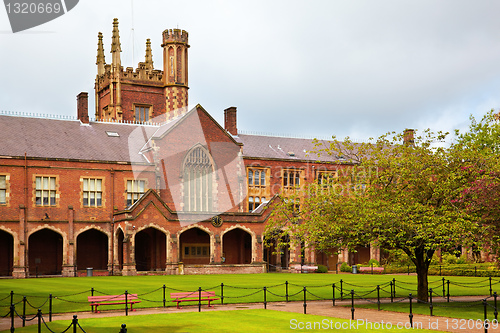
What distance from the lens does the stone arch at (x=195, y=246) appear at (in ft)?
167

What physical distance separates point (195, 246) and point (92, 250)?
7939 mm

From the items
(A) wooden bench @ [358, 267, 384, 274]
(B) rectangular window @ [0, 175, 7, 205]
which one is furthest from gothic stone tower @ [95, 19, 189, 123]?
(A) wooden bench @ [358, 267, 384, 274]

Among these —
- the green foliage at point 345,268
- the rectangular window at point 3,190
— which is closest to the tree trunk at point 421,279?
the green foliage at point 345,268

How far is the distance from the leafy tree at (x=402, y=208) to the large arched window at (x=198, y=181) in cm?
2438

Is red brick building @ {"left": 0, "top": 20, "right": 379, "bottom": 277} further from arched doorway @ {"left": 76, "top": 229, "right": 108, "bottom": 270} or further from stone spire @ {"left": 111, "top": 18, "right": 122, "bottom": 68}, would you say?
stone spire @ {"left": 111, "top": 18, "right": 122, "bottom": 68}

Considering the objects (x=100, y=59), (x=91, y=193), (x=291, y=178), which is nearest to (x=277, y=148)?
(x=291, y=178)

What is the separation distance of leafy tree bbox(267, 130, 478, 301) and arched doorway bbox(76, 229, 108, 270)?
26.1m

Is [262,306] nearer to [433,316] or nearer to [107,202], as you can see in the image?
[433,316]

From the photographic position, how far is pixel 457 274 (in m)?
46.5

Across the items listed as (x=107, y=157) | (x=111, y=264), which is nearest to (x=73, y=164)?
(x=107, y=157)

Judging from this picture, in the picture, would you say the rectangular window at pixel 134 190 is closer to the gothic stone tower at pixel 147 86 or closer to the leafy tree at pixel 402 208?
the gothic stone tower at pixel 147 86

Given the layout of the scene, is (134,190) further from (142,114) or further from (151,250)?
(142,114)

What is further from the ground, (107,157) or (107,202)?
(107,157)

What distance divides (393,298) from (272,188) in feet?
102
